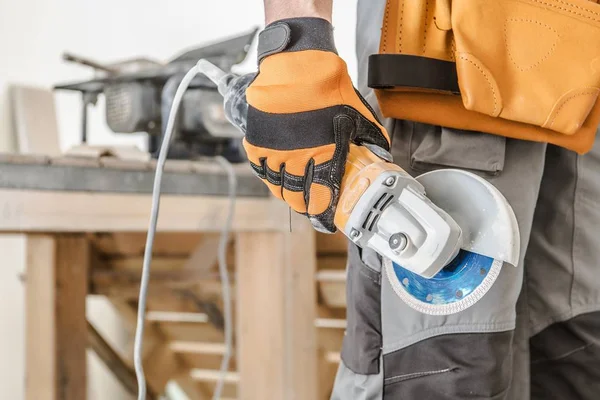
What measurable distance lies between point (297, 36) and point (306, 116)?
0.09 metres

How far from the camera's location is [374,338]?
80 cm

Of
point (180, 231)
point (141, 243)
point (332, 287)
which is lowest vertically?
point (141, 243)

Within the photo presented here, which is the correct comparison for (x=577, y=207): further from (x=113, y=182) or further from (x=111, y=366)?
(x=111, y=366)

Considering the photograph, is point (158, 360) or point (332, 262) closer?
point (332, 262)

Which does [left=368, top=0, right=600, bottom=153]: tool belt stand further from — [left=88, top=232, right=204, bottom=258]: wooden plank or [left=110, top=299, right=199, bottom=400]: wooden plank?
[left=110, top=299, right=199, bottom=400]: wooden plank

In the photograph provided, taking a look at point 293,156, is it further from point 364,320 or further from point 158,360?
point 158,360

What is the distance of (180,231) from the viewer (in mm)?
1710

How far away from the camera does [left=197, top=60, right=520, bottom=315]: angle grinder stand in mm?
677

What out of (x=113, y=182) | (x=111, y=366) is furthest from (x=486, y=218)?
(x=111, y=366)

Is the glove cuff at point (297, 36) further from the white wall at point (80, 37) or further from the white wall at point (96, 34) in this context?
the white wall at point (80, 37)

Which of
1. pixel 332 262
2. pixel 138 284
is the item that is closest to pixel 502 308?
pixel 332 262

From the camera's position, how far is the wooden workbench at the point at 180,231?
1440mm

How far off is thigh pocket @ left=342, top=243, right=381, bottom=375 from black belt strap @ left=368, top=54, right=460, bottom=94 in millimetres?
201

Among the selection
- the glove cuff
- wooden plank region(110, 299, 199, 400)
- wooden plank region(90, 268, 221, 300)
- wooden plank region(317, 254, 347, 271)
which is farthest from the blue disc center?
wooden plank region(110, 299, 199, 400)
